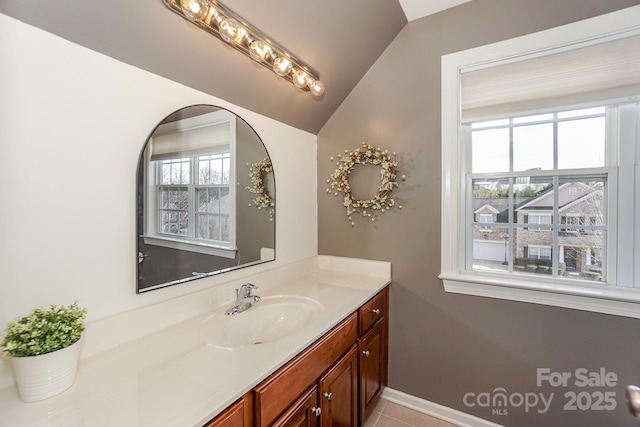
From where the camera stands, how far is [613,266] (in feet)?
4.57

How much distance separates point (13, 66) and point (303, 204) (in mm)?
1492

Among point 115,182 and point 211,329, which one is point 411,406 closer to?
point 211,329

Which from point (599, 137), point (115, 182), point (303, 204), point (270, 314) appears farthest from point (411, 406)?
point (115, 182)

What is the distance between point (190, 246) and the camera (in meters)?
1.27

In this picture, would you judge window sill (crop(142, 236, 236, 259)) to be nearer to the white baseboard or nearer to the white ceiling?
the white baseboard

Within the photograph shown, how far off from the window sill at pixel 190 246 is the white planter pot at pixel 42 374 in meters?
0.46

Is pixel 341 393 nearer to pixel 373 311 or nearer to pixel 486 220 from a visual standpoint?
pixel 373 311

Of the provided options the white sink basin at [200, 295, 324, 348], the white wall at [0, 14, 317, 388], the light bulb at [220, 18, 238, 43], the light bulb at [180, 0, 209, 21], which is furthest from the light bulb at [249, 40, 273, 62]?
the white sink basin at [200, 295, 324, 348]

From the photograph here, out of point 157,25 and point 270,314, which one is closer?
point 157,25

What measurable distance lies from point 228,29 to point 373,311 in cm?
161

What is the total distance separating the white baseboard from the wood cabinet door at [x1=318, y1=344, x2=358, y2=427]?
539mm

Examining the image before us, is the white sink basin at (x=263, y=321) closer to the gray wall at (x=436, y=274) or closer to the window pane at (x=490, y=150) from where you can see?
the gray wall at (x=436, y=274)

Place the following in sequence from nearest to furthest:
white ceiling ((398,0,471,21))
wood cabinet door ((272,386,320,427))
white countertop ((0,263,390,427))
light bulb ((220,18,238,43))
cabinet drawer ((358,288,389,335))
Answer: white countertop ((0,263,390,427)), wood cabinet door ((272,386,320,427)), light bulb ((220,18,238,43)), cabinet drawer ((358,288,389,335)), white ceiling ((398,0,471,21))

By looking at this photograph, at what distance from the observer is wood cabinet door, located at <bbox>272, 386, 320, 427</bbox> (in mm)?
938
